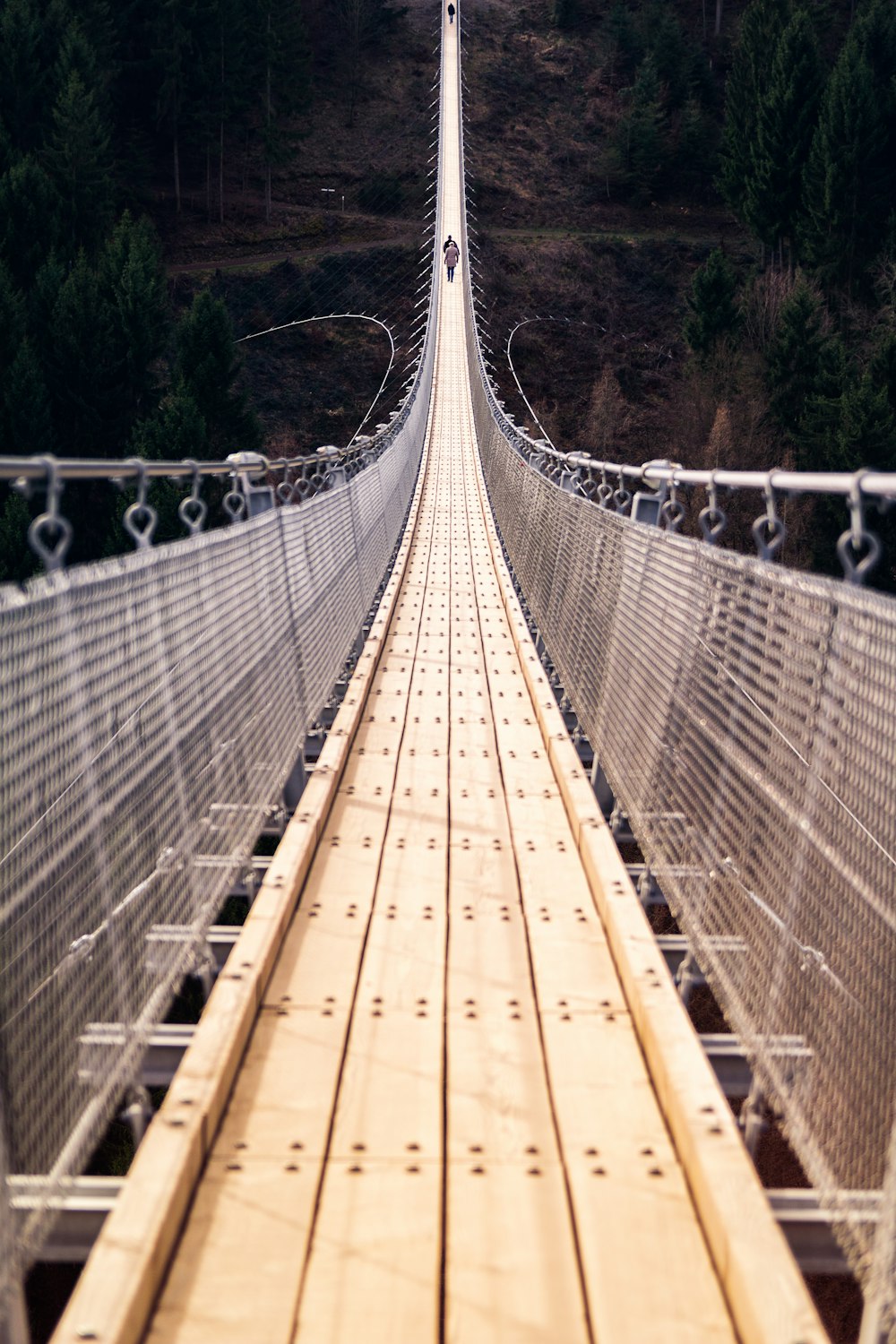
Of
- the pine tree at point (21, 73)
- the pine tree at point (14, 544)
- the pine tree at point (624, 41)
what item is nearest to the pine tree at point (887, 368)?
the pine tree at point (14, 544)

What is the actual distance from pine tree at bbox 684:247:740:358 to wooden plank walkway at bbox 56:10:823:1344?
32152 millimetres

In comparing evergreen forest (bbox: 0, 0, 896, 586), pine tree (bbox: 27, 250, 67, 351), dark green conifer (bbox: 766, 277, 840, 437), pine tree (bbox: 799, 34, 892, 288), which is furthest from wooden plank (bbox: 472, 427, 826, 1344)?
pine tree (bbox: 799, 34, 892, 288)

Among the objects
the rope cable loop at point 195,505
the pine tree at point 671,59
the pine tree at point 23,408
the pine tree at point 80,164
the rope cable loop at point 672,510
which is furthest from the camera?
the pine tree at point 671,59

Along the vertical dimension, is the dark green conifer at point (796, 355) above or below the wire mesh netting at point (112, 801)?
above

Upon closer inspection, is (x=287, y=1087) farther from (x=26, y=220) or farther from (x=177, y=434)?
(x=26, y=220)

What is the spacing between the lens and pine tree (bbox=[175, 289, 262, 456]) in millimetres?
28453

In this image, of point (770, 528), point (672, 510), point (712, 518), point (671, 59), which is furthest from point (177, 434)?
point (671, 59)

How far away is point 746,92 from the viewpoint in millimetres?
41844

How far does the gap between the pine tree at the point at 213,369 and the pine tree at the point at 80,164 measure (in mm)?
8050

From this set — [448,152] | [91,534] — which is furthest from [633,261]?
[91,534]

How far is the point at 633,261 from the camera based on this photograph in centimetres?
4456

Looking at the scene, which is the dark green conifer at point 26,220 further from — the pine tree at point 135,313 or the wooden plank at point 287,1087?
the wooden plank at point 287,1087

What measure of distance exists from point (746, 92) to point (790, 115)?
4.90 meters

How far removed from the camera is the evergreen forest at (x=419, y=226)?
1139 inches
